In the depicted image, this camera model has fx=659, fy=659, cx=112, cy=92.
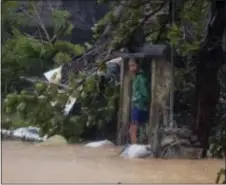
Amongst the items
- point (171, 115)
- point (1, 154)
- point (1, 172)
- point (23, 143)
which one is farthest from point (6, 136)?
point (1, 172)

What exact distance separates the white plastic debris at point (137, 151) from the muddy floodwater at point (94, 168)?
0.17m

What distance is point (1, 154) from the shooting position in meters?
10.1

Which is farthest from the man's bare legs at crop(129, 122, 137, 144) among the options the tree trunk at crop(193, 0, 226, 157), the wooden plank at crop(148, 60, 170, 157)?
the tree trunk at crop(193, 0, 226, 157)

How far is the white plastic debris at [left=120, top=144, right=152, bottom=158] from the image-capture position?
9.90 m

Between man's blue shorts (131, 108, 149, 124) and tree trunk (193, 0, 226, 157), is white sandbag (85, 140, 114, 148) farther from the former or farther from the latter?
tree trunk (193, 0, 226, 157)

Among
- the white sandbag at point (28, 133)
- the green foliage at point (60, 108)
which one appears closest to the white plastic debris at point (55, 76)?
the green foliage at point (60, 108)

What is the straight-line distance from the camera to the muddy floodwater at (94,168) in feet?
25.8

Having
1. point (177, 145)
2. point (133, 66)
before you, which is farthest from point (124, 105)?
point (177, 145)

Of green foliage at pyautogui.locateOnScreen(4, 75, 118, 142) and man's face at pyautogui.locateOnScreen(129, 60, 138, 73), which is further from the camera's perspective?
man's face at pyautogui.locateOnScreen(129, 60, 138, 73)

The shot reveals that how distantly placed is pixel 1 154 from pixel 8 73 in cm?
415

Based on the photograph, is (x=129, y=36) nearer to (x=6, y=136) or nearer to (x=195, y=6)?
(x=195, y=6)

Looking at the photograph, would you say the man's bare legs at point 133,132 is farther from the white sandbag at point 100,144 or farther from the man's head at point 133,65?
the man's head at point 133,65

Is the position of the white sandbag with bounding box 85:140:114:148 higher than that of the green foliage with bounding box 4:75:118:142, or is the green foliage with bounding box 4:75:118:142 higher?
the green foliage with bounding box 4:75:118:142

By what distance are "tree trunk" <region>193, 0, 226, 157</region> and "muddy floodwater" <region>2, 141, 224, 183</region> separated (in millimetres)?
794
